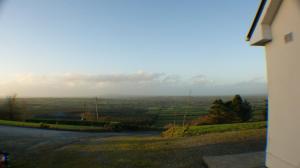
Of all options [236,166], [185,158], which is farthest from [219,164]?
[185,158]

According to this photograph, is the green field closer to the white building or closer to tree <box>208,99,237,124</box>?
tree <box>208,99,237,124</box>

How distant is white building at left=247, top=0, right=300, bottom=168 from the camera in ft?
13.7

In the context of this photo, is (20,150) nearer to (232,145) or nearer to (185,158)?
(185,158)

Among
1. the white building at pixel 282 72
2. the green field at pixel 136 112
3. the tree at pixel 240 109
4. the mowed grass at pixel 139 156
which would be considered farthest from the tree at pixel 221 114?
the white building at pixel 282 72

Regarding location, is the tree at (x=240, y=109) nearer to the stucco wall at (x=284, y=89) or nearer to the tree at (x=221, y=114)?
the tree at (x=221, y=114)

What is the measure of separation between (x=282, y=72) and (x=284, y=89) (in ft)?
1.13

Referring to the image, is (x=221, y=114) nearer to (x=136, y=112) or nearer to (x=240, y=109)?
(x=240, y=109)

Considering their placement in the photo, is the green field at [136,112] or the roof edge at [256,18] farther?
the green field at [136,112]

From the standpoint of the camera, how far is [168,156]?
7.24m

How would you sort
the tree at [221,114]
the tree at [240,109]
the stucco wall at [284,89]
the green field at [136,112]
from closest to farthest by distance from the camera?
the stucco wall at [284,89] < the tree at [221,114] < the tree at [240,109] < the green field at [136,112]

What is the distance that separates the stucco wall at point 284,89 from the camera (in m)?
4.16

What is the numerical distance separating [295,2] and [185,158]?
191 inches

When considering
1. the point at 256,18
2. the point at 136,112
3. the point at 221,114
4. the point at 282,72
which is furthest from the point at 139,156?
the point at 136,112

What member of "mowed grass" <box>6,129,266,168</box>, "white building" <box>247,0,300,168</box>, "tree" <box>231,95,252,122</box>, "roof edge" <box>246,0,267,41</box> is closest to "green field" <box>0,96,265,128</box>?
"tree" <box>231,95,252,122</box>
